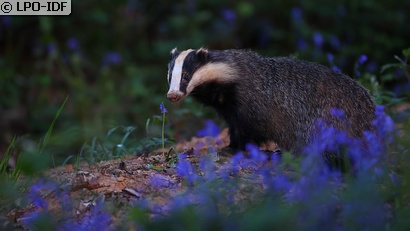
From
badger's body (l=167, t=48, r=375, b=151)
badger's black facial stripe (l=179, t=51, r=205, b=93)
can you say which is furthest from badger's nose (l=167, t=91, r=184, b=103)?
badger's black facial stripe (l=179, t=51, r=205, b=93)

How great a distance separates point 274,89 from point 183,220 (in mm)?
2369

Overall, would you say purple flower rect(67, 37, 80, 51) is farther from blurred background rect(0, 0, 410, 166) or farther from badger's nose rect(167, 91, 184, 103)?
badger's nose rect(167, 91, 184, 103)

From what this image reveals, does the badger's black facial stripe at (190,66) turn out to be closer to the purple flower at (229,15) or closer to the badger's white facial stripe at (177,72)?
the badger's white facial stripe at (177,72)

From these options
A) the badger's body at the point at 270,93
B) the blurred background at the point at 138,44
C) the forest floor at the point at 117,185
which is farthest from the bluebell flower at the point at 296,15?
the forest floor at the point at 117,185

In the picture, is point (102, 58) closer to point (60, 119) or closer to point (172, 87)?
point (60, 119)

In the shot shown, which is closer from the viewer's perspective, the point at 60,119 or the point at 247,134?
the point at 247,134

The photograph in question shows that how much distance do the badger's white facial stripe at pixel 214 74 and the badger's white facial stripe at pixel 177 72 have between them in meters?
0.13

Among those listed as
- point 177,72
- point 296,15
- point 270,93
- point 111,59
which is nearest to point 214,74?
point 177,72

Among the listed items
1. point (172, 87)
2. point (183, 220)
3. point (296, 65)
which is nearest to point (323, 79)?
point (296, 65)

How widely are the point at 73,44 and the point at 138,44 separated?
3.98ft

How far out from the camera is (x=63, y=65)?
956 centimetres

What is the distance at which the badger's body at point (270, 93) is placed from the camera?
512cm

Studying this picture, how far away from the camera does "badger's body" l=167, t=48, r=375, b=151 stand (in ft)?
16.8

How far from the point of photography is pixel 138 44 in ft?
33.4
